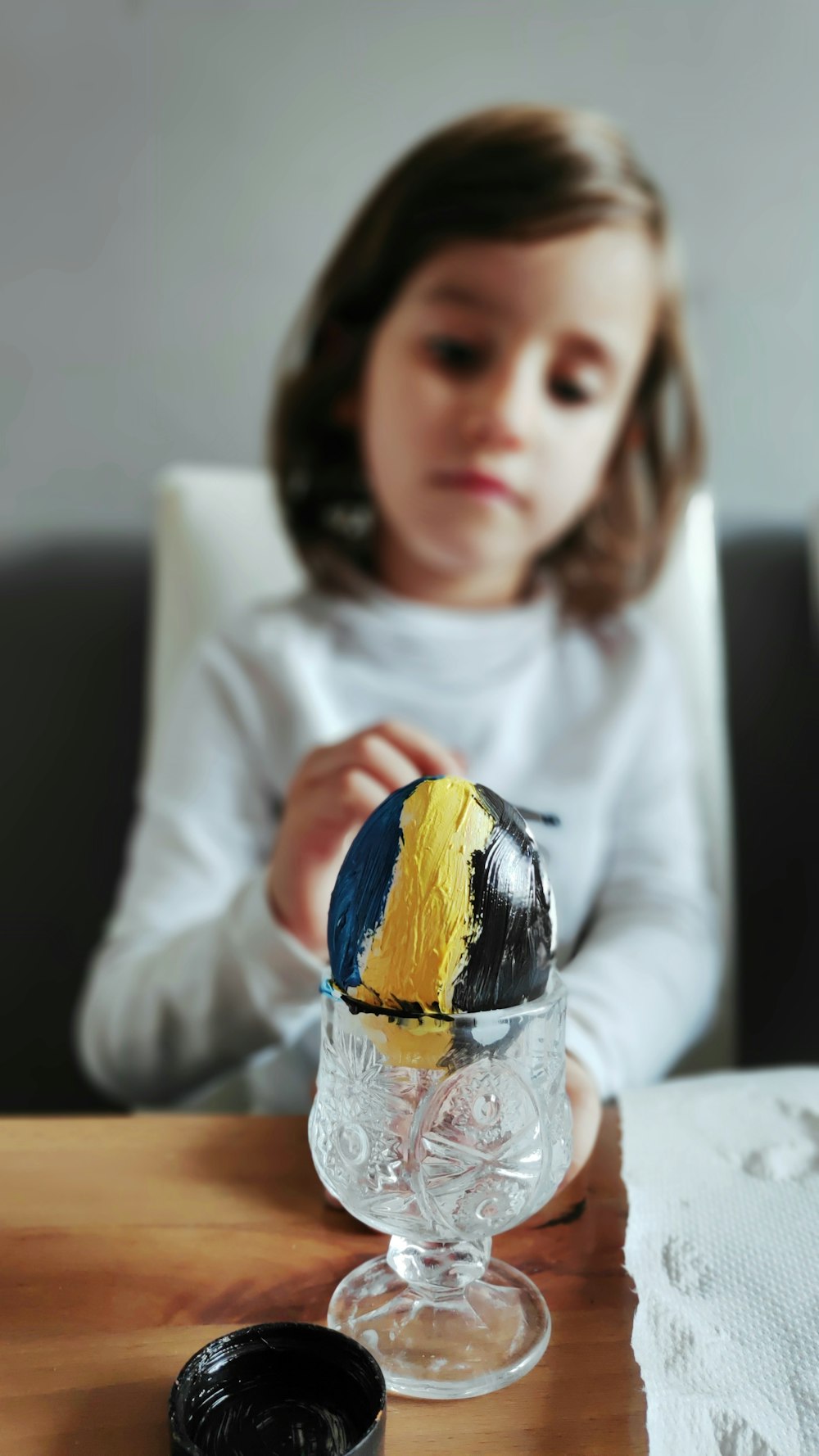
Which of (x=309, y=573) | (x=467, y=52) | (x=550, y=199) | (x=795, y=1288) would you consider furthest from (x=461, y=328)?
(x=795, y=1288)

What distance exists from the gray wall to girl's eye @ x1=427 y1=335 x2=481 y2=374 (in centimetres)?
26

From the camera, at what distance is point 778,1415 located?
0.29 m

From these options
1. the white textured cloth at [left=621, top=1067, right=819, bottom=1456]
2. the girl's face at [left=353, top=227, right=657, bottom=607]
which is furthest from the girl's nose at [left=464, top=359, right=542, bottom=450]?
the white textured cloth at [left=621, top=1067, right=819, bottom=1456]

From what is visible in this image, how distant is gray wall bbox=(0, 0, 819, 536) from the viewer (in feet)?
3.16

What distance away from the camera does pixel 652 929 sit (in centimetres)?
78

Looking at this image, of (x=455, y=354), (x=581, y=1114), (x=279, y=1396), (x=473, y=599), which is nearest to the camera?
(x=279, y=1396)

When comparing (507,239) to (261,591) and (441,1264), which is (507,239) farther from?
(441,1264)

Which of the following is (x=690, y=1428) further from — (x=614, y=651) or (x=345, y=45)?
(x=345, y=45)

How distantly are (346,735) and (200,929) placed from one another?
0.66 feet

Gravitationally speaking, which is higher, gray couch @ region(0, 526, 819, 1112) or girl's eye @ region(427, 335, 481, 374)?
girl's eye @ region(427, 335, 481, 374)

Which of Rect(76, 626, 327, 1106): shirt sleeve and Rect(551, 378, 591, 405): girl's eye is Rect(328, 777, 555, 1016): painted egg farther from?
Rect(551, 378, 591, 405): girl's eye

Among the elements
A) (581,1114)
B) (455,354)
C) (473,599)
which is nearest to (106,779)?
(473,599)

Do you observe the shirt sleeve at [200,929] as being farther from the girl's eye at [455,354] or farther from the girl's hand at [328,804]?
the girl's eye at [455,354]

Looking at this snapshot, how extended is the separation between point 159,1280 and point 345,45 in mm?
970
